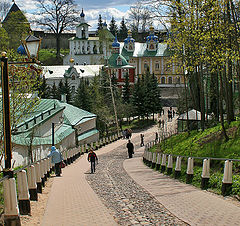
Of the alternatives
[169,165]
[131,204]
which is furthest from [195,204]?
[169,165]

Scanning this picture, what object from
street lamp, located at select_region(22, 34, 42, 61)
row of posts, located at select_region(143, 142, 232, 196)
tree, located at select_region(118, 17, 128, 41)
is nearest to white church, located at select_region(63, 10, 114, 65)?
tree, located at select_region(118, 17, 128, 41)

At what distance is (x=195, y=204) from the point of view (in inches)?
349

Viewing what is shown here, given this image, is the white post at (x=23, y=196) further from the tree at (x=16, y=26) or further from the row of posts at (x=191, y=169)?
the tree at (x=16, y=26)

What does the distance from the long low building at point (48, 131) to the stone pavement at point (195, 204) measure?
7415mm

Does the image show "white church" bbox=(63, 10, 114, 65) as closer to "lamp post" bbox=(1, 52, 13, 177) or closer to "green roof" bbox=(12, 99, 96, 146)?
"green roof" bbox=(12, 99, 96, 146)

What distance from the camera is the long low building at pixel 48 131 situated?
72.8 feet

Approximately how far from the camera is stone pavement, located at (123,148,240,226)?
763 cm

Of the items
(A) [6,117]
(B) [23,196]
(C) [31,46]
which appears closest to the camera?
(A) [6,117]

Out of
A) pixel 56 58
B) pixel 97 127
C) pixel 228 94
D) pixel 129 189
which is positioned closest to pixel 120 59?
pixel 56 58

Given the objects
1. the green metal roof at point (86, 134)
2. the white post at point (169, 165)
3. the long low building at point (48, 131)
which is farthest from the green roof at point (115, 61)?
the white post at point (169, 165)

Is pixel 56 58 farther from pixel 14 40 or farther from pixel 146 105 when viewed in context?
pixel 146 105

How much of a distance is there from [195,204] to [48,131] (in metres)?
20.5

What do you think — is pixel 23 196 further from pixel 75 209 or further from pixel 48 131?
pixel 48 131

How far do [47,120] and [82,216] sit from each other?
20678 mm
